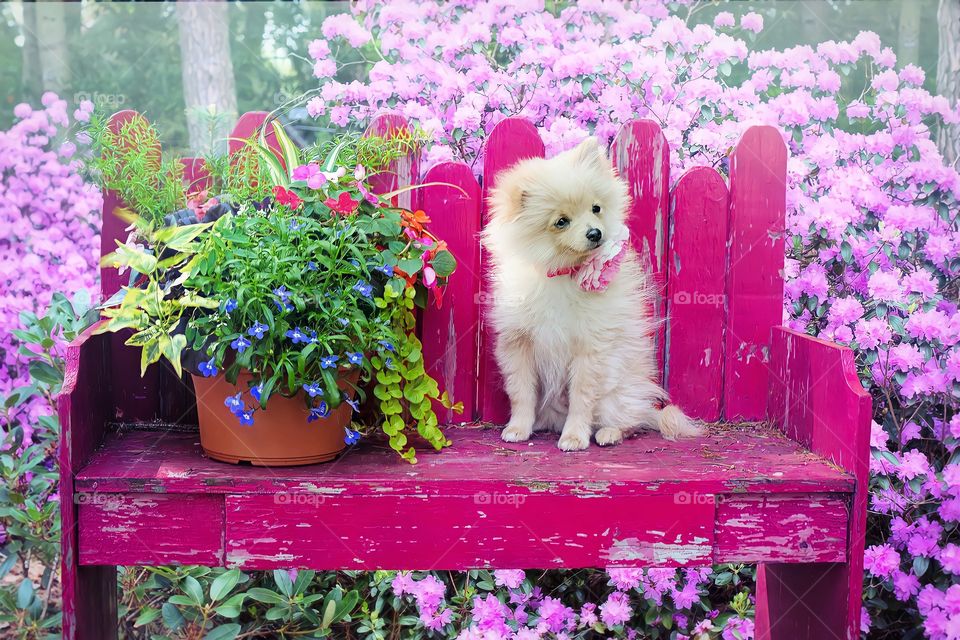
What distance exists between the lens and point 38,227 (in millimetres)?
3959

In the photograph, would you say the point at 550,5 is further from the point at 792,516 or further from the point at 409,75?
the point at 792,516

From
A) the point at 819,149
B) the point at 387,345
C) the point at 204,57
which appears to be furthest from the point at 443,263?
the point at 204,57

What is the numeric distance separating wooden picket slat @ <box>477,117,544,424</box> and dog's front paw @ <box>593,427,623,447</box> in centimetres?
34

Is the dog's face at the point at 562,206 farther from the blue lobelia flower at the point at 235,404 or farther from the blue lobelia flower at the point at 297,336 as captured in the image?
the blue lobelia flower at the point at 235,404

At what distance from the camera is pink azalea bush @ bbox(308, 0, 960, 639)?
8.87 feet

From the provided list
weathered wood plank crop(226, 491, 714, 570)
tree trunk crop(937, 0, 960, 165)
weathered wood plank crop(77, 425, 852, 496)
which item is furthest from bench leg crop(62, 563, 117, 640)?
tree trunk crop(937, 0, 960, 165)

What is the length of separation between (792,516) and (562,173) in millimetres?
1043

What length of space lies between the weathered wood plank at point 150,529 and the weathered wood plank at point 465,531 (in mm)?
51

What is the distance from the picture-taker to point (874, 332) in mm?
2705

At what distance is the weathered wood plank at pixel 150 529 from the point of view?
1880 mm

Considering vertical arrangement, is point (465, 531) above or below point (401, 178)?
below

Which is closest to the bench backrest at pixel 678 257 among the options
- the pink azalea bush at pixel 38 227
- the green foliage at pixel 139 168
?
the green foliage at pixel 139 168

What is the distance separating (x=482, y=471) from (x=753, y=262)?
1.13m

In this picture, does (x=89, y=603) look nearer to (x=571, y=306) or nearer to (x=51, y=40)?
(x=571, y=306)
